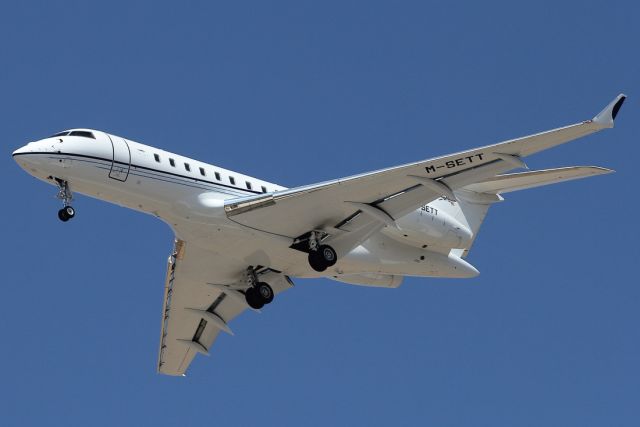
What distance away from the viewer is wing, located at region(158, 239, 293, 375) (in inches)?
1047

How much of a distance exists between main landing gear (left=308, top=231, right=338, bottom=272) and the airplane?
0.03 metres

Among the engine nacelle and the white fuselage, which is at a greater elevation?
the engine nacelle

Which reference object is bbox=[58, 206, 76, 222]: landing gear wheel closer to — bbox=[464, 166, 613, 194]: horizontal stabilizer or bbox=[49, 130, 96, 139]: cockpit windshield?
bbox=[49, 130, 96, 139]: cockpit windshield

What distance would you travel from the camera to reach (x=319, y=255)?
81.9ft

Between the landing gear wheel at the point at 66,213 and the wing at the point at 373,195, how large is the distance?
3192mm

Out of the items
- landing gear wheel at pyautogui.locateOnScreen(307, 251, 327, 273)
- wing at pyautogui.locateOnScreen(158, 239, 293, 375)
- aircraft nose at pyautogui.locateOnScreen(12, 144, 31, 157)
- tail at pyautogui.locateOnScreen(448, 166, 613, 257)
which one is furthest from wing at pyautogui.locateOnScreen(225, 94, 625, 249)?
aircraft nose at pyautogui.locateOnScreen(12, 144, 31, 157)

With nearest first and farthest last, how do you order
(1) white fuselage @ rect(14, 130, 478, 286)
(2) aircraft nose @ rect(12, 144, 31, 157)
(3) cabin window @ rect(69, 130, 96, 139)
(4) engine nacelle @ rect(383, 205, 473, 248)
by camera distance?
1. (2) aircraft nose @ rect(12, 144, 31, 157)
2. (1) white fuselage @ rect(14, 130, 478, 286)
3. (3) cabin window @ rect(69, 130, 96, 139)
4. (4) engine nacelle @ rect(383, 205, 473, 248)

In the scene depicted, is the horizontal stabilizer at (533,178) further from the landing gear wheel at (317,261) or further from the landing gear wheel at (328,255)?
the landing gear wheel at (317,261)

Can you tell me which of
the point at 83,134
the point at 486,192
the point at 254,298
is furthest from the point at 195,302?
the point at 486,192

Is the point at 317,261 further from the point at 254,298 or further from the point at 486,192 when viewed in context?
the point at 486,192

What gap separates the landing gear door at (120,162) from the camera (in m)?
23.8

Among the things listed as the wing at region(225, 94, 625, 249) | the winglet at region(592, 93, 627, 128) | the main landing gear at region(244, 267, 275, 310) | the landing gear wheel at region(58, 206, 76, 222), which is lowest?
the landing gear wheel at region(58, 206, 76, 222)

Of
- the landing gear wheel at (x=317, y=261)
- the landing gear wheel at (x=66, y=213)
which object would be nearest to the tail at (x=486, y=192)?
the landing gear wheel at (x=317, y=261)

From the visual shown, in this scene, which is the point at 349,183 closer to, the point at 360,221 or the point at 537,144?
the point at 360,221
